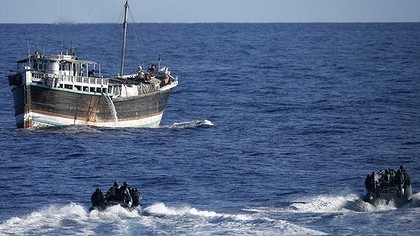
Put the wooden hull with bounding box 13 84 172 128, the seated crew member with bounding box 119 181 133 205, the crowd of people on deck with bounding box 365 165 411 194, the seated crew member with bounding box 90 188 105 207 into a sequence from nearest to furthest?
the seated crew member with bounding box 90 188 105 207, the seated crew member with bounding box 119 181 133 205, the crowd of people on deck with bounding box 365 165 411 194, the wooden hull with bounding box 13 84 172 128

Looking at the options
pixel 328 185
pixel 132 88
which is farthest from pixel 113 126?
pixel 328 185

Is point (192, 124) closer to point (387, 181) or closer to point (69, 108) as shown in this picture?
point (69, 108)

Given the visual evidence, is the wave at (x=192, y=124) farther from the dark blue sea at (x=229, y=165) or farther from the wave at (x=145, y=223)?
the wave at (x=145, y=223)

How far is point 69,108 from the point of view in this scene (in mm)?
85625

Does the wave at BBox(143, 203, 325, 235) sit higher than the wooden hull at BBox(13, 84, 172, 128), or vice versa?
the wooden hull at BBox(13, 84, 172, 128)

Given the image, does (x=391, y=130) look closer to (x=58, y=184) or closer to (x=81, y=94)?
(x=81, y=94)

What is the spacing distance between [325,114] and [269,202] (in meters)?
40.9

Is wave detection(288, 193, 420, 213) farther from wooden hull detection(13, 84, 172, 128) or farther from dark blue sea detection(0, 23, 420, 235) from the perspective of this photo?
wooden hull detection(13, 84, 172, 128)

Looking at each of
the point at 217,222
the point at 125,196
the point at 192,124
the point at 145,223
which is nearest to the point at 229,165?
the point at 125,196

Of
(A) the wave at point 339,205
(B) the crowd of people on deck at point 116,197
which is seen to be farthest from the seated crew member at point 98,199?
(A) the wave at point 339,205

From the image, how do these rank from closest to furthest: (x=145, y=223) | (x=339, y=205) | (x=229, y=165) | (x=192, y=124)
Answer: (x=145, y=223) → (x=339, y=205) → (x=229, y=165) → (x=192, y=124)

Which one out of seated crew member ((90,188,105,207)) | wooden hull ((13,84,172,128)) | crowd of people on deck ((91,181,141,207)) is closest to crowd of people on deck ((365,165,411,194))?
crowd of people on deck ((91,181,141,207))

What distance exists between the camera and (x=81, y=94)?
85.1 m

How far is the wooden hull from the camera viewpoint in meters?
84.4
